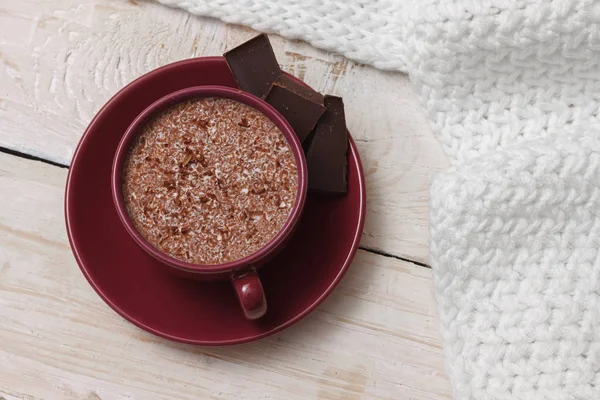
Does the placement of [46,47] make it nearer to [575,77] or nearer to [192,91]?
[192,91]

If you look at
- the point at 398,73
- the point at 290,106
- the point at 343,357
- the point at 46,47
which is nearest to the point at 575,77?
the point at 398,73

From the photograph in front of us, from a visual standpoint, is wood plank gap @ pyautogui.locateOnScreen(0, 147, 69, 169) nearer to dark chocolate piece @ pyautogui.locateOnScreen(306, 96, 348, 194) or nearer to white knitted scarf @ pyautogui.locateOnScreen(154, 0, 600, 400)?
dark chocolate piece @ pyautogui.locateOnScreen(306, 96, 348, 194)

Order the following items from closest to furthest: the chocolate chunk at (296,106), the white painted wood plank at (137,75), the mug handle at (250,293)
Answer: the mug handle at (250,293) < the chocolate chunk at (296,106) < the white painted wood plank at (137,75)

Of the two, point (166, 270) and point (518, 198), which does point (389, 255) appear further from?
point (166, 270)

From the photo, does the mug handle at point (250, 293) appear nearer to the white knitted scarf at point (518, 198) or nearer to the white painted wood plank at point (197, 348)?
the white painted wood plank at point (197, 348)

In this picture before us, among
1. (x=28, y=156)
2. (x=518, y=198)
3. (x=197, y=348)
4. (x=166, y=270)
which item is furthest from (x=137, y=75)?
(x=518, y=198)

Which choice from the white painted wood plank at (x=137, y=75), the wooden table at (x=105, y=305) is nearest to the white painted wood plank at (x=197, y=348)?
the wooden table at (x=105, y=305)
